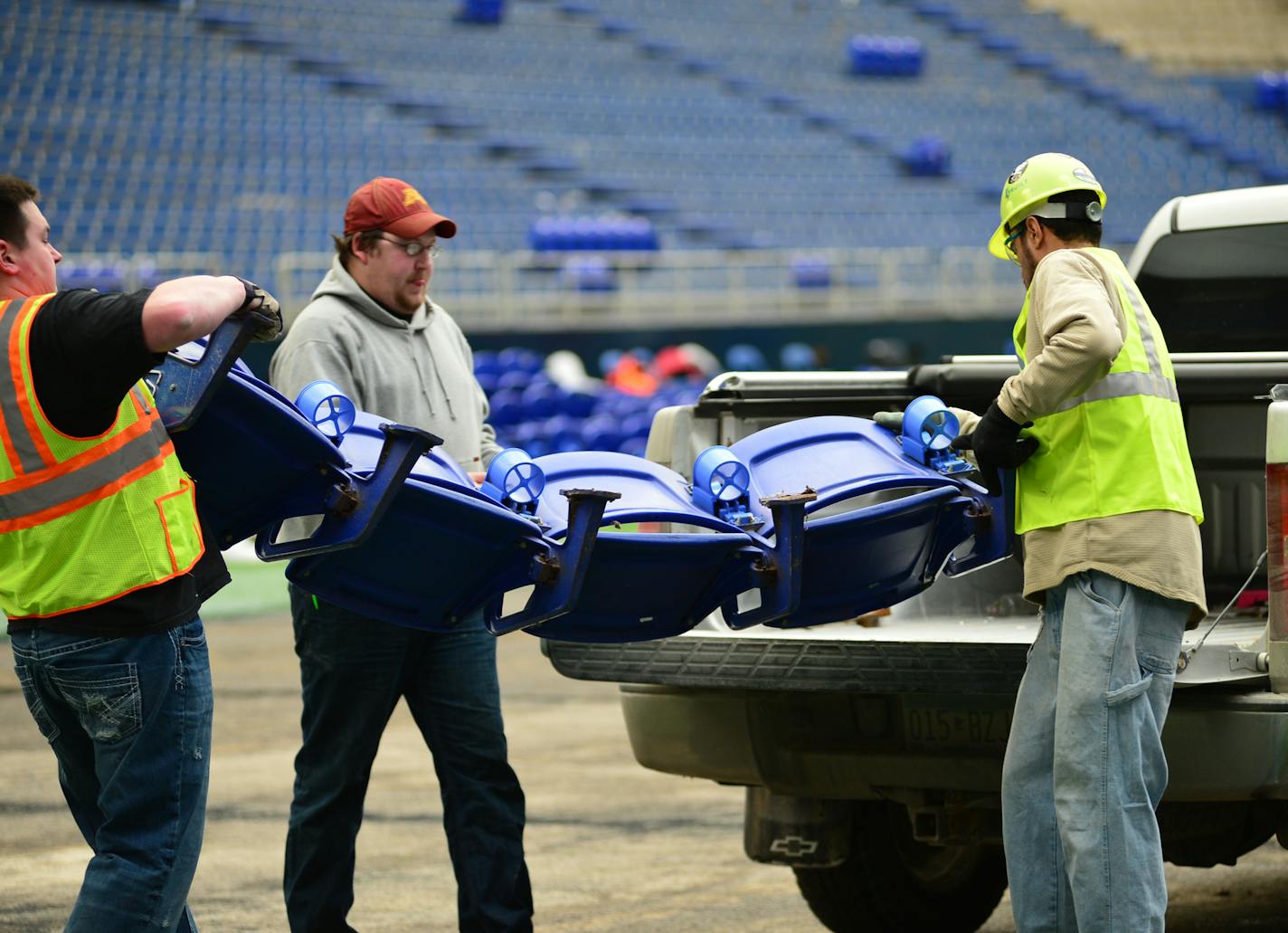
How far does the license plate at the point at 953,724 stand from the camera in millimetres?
4133

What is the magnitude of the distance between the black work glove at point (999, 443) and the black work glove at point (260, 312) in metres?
1.45

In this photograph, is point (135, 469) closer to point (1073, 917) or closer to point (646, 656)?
point (646, 656)

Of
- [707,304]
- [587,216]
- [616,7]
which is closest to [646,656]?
[707,304]

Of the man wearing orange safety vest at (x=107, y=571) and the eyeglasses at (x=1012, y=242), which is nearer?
the man wearing orange safety vest at (x=107, y=571)

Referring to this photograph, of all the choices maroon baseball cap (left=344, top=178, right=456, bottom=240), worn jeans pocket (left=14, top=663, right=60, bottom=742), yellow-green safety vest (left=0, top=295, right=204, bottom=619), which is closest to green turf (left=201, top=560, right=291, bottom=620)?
maroon baseball cap (left=344, top=178, right=456, bottom=240)

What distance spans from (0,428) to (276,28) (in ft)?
88.4

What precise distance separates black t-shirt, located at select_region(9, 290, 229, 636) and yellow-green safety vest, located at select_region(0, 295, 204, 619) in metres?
0.03

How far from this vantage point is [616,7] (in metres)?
33.3

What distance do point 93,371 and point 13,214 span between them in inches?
17.9

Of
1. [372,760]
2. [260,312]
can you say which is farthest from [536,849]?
[260,312]

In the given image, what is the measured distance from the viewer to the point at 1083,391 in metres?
3.62

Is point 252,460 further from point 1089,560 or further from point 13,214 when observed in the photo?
point 1089,560

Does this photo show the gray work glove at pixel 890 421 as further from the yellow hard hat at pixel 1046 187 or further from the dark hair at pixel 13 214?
the dark hair at pixel 13 214

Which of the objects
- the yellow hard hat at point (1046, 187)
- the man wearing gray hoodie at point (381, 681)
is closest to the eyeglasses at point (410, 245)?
the man wearing gray hoodie at point (381, 681)
